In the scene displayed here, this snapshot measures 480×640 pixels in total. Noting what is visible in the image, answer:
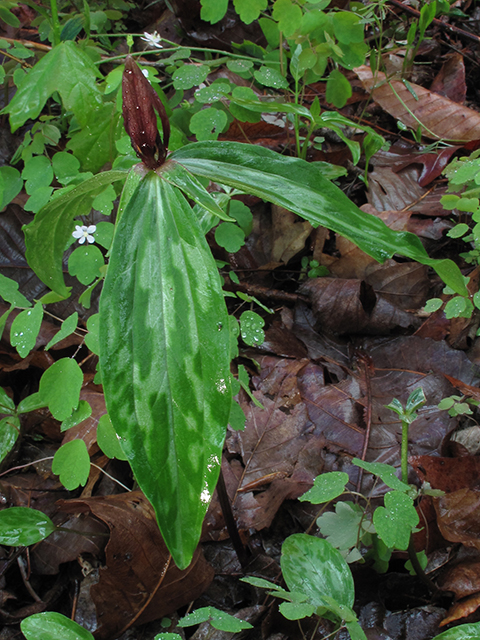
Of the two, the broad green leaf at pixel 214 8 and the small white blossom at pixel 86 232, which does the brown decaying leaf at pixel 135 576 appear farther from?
the broad green leaf at pixel 214 8

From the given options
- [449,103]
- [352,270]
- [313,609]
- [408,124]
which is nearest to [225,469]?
[313,609]

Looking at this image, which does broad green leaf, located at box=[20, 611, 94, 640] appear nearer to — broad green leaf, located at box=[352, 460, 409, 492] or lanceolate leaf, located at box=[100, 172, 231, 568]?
lanceolate leaf, located at box=[100, 172, 231, 568]

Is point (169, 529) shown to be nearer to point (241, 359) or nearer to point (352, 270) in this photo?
point (241, 359)

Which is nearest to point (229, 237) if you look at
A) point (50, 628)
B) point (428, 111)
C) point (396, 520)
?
point (396, 520)

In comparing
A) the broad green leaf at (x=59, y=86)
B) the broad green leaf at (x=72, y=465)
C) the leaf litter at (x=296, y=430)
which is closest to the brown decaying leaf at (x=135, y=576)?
the leaf litter at (x=296, y=430)

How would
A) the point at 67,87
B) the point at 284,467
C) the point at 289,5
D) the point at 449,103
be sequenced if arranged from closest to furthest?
the point at 67,87 < the point at 284,467 < the point at 289,5 < the point at 449,103

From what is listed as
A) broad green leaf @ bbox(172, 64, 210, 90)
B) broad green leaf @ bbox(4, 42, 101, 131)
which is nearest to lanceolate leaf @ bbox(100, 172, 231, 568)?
broad green leaf @ bbox(4, 42, 101, 131)
